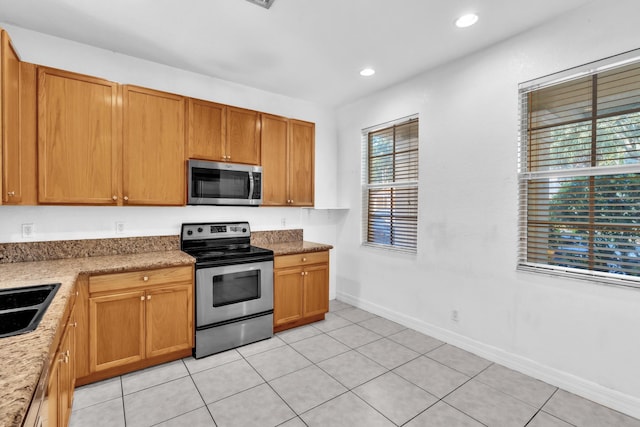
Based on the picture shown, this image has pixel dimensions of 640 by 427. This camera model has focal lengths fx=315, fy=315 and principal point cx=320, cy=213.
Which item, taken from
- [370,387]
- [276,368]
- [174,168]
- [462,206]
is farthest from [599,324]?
[174,168]

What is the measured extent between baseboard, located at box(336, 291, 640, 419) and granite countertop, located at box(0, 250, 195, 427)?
243cm

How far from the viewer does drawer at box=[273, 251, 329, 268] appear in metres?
3.29

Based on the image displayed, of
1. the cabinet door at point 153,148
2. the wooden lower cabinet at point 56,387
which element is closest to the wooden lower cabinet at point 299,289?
the cabinet door at point 153,148

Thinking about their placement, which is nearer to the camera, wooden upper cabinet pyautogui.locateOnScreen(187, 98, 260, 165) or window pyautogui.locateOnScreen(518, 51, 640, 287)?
window pyautogui.locateOnScreen(518, 51, 640, 287)

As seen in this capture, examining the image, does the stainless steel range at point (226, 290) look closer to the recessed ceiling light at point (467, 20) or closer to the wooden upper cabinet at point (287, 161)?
the wooden upper cabinet at point (287, 161)

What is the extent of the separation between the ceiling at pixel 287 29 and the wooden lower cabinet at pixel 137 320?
1947 millimetres

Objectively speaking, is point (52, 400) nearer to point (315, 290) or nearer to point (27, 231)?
point (27, 231)

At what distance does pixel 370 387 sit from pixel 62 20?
3652 millimetres

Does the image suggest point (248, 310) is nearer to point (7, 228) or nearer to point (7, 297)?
point (7, 297)

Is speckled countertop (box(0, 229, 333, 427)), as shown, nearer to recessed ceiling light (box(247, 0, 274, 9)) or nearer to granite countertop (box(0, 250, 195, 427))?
granite countertop (box(0, 250, 195, 427))

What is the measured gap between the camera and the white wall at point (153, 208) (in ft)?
8.46

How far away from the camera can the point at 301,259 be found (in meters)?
3.45

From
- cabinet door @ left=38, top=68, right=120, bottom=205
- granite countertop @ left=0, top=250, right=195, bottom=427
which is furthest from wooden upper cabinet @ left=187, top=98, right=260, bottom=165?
granite countertop @ left=0, top=250, right=195, bottom=427

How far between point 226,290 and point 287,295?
0.71 m
